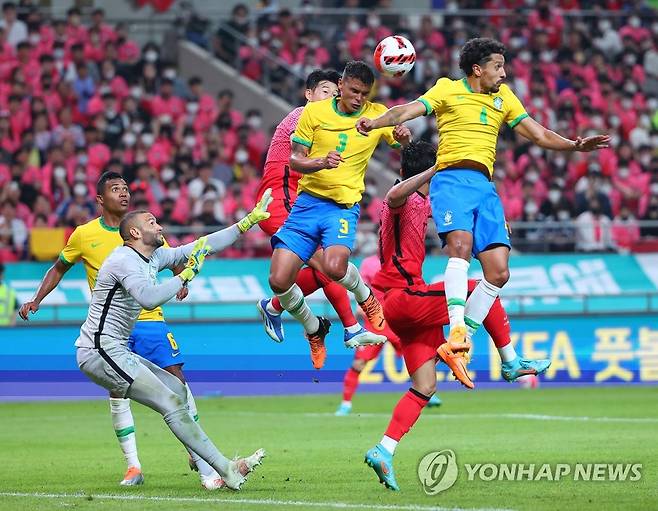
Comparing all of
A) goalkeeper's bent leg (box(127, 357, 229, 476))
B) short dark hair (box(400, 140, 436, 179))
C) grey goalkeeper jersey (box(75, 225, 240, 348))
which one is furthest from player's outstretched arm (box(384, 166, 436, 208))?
goalkeeper's bent leg (box(127, 357, 229, 476))

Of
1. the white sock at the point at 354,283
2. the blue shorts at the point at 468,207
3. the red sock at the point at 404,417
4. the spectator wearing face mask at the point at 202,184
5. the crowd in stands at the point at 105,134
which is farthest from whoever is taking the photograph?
the spectator wearing face mask at the point at 202,184

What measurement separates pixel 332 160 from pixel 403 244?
1049mm

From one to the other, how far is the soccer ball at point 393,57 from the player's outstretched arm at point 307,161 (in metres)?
0.87

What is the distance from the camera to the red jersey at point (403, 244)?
10945mm

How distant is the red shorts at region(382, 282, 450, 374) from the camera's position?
10.7m

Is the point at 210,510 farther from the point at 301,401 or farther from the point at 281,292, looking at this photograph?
the point at 301,401

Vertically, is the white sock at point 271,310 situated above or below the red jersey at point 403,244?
below

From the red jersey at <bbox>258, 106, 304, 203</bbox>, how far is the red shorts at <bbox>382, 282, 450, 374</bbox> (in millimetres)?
1870

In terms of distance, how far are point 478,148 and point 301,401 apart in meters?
10.2

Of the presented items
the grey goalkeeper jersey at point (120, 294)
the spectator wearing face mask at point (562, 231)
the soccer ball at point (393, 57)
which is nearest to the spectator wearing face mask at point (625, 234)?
the spectator wearing face mask at point (562, 231)

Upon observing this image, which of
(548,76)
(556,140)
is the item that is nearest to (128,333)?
(556,140)

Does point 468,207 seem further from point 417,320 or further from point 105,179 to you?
point 105,179

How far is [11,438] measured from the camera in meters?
15.3

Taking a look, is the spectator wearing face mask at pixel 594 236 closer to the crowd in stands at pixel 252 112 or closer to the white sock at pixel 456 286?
the crowd in stands at pixel 252 112
